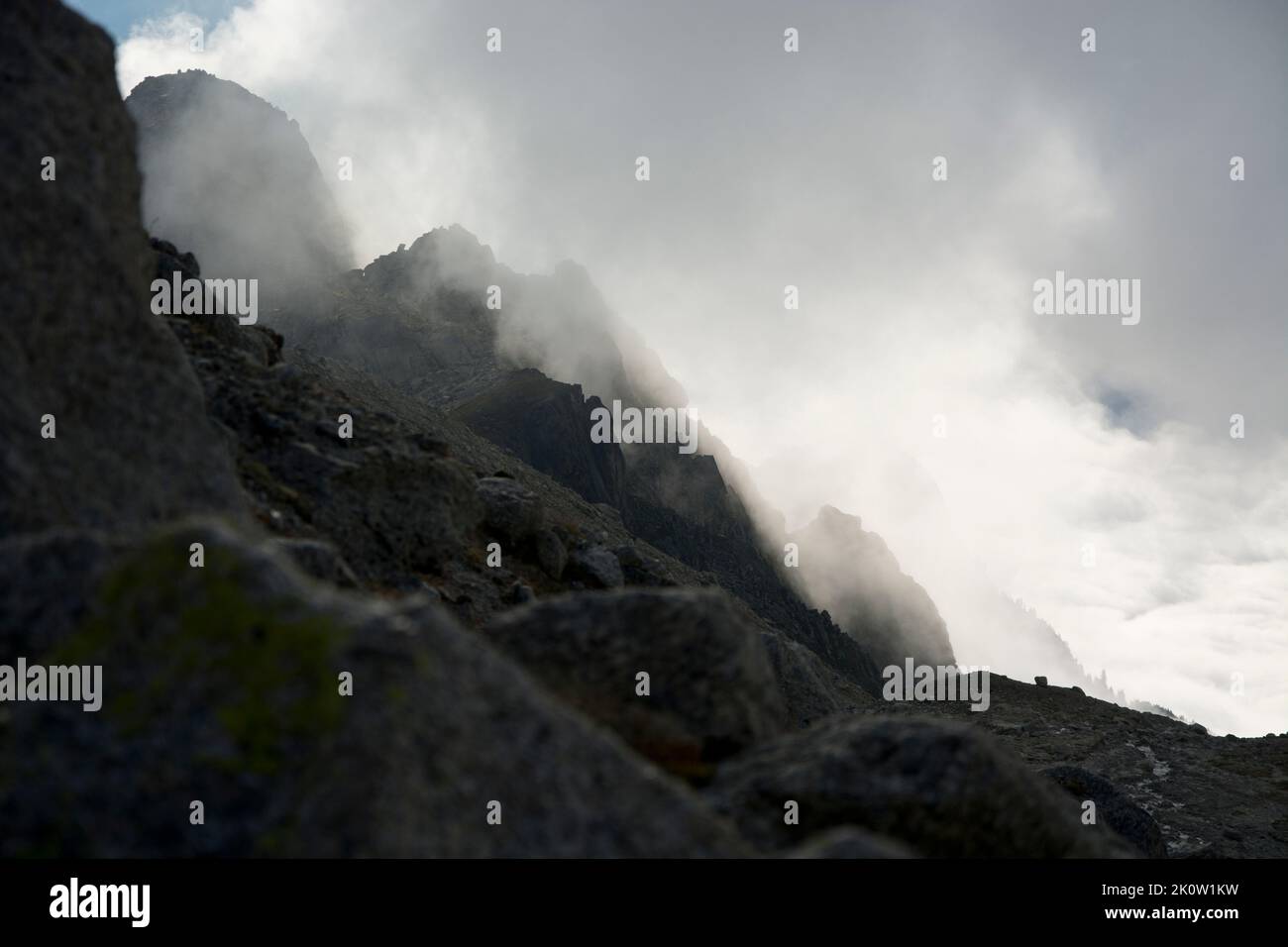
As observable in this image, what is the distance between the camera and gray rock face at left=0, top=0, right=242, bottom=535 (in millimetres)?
9523

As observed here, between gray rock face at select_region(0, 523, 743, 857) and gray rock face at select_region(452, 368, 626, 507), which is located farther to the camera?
gray rock face at select_region(452, 368, 626, 507)

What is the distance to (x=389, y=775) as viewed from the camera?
6.04m

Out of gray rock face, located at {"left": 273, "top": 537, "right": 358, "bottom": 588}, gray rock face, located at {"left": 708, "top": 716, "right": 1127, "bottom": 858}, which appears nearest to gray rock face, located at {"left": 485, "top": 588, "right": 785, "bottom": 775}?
gray rock face, located at {"left": 708, "top": 716, "right": 1127, "bottom": 858}

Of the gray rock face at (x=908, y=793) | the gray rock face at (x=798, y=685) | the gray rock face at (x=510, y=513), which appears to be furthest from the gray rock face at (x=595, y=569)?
the gray rock face at (x=908, y=793)

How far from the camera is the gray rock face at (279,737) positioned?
5957 mm

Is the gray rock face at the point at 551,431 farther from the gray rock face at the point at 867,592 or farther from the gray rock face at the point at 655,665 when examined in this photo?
the gray rock face at the point at 655,665

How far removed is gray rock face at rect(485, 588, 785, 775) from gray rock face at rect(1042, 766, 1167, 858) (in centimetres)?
2409

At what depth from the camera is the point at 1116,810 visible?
30.2 meters

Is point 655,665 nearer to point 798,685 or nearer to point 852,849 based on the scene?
point 852,849

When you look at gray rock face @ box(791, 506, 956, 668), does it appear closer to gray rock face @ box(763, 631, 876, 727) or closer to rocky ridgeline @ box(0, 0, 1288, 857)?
gray rock face @ box(763, 631, 876, 727)

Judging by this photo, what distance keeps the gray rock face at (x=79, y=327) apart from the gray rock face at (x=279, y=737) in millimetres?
2537

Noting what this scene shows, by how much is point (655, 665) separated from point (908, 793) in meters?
3.10
